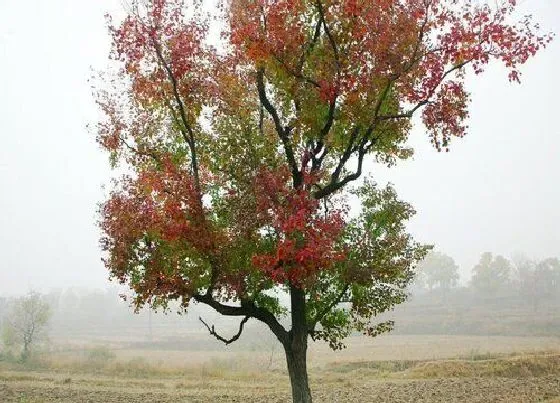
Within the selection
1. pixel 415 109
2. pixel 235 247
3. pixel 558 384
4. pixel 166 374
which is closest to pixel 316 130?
pixel 415 109

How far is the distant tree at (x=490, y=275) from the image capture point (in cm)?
13600

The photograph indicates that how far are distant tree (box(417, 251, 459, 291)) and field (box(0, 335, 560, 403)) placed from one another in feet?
282

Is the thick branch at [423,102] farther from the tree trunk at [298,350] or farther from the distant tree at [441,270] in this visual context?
the distant tree at [441,270]

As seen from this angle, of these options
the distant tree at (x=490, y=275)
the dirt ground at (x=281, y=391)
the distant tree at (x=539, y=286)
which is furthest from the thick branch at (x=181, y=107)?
the distant tree at (x=490, y=275)

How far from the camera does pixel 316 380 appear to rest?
45.0m

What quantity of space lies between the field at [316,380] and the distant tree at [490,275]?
3022 inches

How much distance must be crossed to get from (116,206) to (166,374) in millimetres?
44051

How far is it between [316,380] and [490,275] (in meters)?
109

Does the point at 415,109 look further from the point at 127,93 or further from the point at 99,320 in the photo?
the point at 99,320

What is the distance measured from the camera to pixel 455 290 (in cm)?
15325

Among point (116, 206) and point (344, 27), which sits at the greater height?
point (344, 27)

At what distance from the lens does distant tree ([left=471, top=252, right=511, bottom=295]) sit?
136 meters

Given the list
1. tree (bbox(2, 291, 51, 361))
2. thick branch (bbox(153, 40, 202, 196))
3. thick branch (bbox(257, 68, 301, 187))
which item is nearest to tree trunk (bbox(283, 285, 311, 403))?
thick branch (bbox(257, 68, 301, 187))

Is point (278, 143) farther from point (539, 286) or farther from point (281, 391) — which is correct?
point (539, 286)
